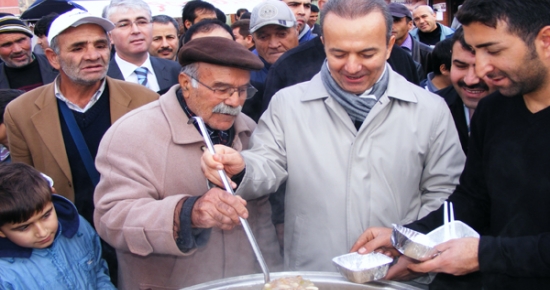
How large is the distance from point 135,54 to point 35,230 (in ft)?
5.70

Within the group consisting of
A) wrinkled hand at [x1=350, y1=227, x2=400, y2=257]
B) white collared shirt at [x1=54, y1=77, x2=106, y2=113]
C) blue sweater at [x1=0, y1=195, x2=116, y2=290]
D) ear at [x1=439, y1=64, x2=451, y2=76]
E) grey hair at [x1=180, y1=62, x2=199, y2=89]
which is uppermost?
grey hair at [x1=180, y1=62, x2=199, y2=89]

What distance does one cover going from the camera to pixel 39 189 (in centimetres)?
198

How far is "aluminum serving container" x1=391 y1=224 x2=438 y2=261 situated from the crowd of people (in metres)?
0.03

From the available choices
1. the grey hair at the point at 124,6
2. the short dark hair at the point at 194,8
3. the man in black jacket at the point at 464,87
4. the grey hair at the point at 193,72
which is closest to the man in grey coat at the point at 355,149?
the grey hair at the point at 193,72

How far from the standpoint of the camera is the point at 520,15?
1.44 m

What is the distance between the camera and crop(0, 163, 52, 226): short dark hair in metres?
1.89

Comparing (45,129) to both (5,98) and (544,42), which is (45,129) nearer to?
(5,98)

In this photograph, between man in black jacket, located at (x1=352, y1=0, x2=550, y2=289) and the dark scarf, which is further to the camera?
the dark scarf

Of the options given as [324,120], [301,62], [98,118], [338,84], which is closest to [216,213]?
[324,120]

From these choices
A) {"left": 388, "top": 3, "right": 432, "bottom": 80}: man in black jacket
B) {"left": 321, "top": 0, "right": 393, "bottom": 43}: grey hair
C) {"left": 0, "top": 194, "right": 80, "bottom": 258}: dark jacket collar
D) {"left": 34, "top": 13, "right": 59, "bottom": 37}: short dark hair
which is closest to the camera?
{"left": 321, "top": 0, "right": 393, "bottom": 43}: grey hair

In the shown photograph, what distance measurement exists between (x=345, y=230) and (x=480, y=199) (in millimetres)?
497

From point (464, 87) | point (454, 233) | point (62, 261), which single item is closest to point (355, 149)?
point (454, 233)

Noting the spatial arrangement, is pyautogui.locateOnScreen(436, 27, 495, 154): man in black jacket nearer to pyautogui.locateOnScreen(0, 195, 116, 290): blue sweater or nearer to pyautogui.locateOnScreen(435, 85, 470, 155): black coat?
pyautogui.locateOnScreen(435, 85, 470, 155): black coat

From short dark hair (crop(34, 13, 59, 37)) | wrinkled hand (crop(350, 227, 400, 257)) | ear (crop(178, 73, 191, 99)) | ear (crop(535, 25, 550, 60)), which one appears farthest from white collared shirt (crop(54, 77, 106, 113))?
ear (crop(535, 25, 550, 60))
